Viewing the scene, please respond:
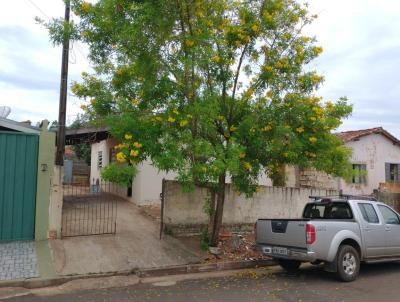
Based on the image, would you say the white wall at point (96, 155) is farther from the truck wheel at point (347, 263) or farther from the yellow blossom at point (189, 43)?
the truck wheel at point (347, 263)

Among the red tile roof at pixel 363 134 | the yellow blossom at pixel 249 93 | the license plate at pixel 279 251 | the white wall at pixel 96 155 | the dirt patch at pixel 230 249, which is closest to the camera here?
the license plate at pixel 279 251

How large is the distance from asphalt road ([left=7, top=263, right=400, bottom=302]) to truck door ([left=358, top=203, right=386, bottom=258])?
53 centimetres

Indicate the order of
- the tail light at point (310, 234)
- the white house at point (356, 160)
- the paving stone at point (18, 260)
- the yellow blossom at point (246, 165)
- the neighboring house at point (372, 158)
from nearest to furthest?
the paving stone at point (18, 260)
the tail light at point (310, 234)
the yellow blossom at point (246, 165)
the white house at point (356, 160)
the neighboring house at point (372, 158)

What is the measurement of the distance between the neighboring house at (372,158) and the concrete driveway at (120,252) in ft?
39.8

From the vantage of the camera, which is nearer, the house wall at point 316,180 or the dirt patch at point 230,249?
the dirt patch at point 230,249

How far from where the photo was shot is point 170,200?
11555 millimetres

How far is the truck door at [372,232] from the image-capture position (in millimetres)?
8922

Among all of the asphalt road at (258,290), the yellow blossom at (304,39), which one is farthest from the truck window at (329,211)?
the yellow blossom at (304,39)

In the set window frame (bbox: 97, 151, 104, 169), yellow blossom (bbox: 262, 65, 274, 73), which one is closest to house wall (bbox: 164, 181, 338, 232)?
yellow blossom (bbox: 262, 65, 274, 73)

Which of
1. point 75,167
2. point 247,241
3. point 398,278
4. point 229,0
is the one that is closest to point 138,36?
point 229,0

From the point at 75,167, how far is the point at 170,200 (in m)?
20.8

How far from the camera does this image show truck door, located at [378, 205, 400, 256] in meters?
9.38

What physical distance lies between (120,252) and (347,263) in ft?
16.9

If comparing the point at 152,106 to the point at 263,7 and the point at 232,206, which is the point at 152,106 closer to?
the point at 263,7
